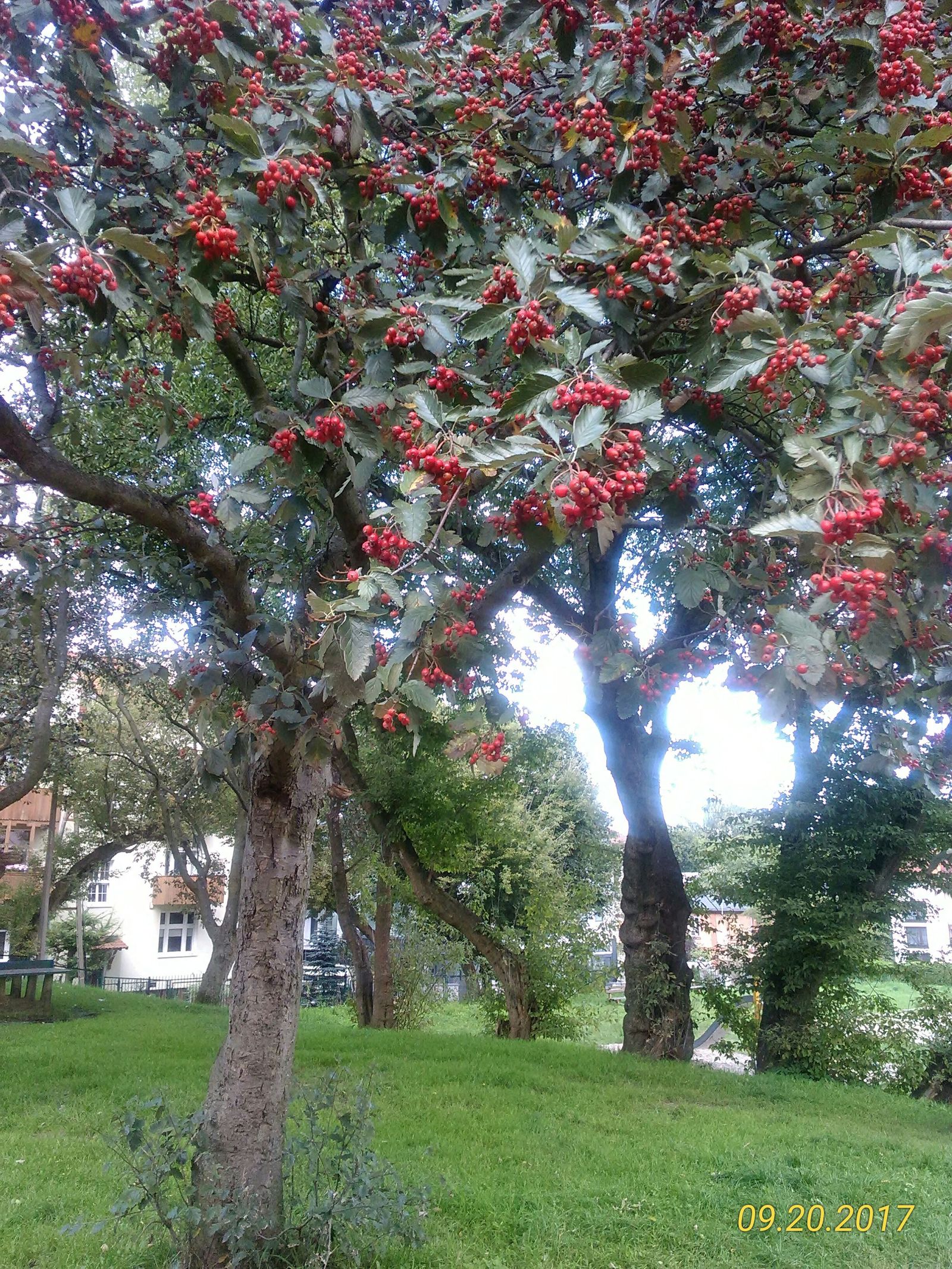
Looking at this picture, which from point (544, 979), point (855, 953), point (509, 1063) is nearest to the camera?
point (509, 1063)

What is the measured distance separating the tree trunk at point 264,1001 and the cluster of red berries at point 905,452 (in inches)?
92.6

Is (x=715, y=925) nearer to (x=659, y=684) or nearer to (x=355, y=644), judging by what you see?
(x=659, y=684)

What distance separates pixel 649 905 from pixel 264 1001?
629 cm

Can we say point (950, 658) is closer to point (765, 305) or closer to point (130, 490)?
point (765, 305)

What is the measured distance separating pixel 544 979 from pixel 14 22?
434 inches

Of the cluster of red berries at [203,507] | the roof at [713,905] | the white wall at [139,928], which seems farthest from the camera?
the white wall at [139,928]

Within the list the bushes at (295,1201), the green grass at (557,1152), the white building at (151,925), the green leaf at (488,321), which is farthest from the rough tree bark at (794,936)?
the white building at (151,925)

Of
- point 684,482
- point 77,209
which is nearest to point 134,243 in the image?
point 77,209

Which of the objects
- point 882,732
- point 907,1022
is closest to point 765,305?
point 882,732

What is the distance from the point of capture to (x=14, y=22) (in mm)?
2605

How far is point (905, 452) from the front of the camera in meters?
1.90

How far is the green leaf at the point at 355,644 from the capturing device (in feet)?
6.15

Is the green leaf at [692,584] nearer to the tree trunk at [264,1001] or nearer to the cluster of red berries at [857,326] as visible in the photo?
the cluster of red berries at [857,326]

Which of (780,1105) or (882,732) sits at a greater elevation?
(882,732)
